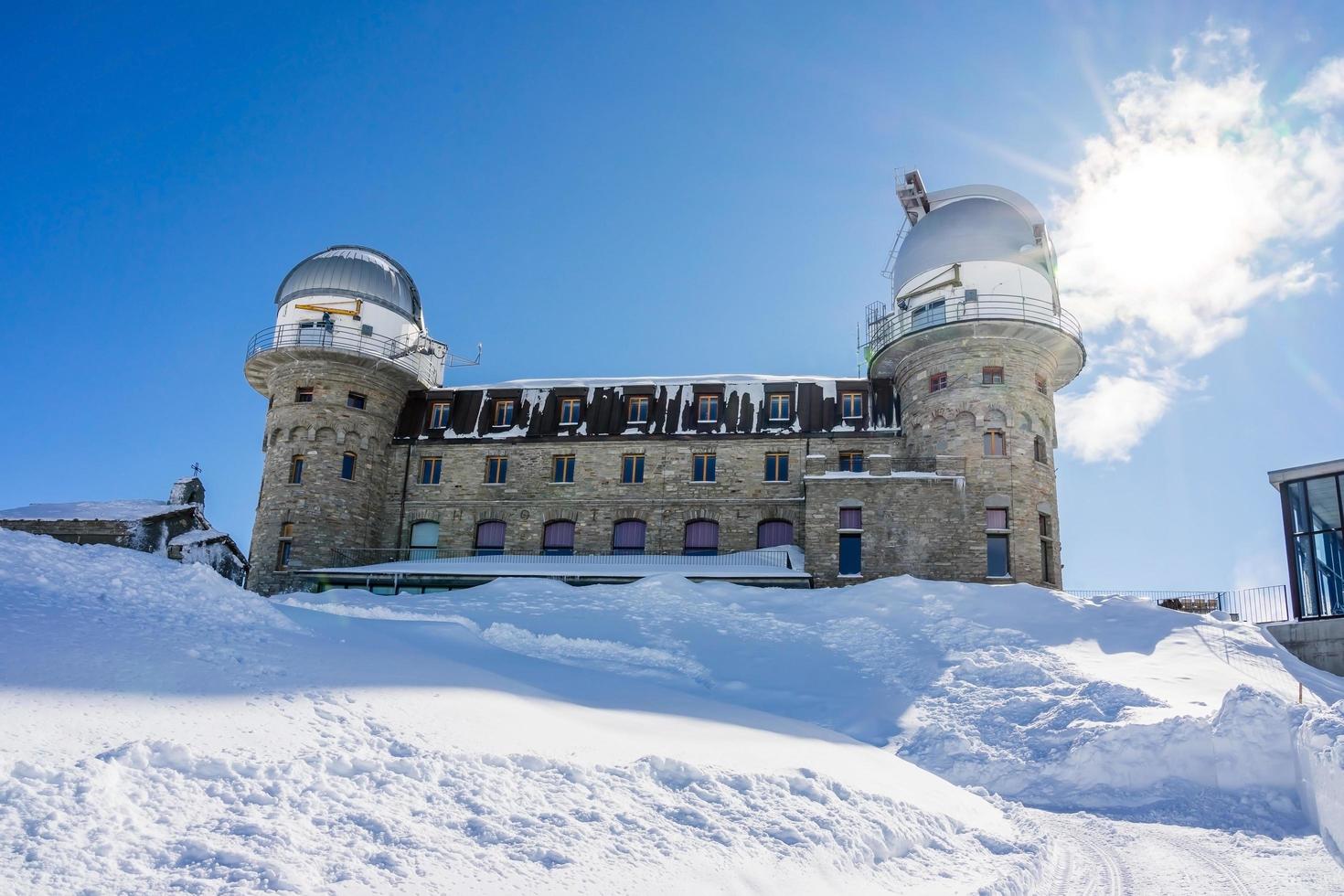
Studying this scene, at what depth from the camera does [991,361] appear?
31141 mm

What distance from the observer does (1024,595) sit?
79.8 feet

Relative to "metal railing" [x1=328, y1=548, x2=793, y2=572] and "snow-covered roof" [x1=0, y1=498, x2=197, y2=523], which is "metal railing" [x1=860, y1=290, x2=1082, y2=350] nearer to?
"metal railing" [x1=328, y1=548, x2=793, y2=572]

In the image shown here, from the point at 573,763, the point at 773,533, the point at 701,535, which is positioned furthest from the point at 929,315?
the point at 573,763

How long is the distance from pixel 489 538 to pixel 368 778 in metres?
26.8

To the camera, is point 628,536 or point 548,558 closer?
point 548,558

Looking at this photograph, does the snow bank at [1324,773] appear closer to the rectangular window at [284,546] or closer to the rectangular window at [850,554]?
the rectangular window at [850,554]

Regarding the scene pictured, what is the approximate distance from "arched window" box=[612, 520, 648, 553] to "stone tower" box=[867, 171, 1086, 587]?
9625 mm

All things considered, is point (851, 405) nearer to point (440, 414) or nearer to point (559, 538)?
point (559, 538)

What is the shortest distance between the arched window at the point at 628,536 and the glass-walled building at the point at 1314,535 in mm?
18969

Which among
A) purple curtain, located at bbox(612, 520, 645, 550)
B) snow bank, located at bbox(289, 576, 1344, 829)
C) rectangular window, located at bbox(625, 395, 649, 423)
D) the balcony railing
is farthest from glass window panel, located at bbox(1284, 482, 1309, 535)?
rectangular window, located at bbox(625, 395, 649, 423)

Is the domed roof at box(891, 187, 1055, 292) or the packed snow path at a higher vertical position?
the domed roof at box(891, 187, 1055, 292)

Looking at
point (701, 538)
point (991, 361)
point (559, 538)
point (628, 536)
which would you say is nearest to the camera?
point (991, 361)

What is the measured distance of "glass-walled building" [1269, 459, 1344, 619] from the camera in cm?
2388

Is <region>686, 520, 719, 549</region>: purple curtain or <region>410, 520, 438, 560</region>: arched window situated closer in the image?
<region>686, 520, 719, 549</region>: purple curtain
